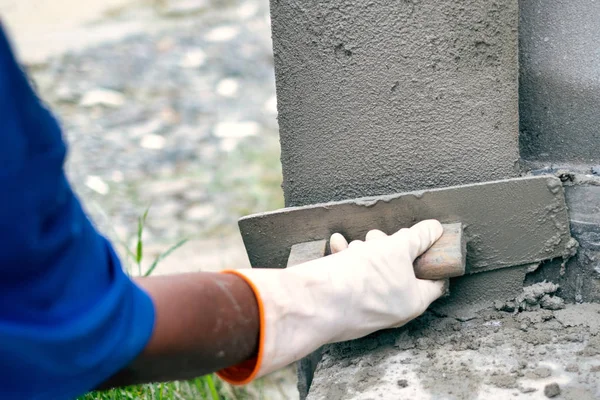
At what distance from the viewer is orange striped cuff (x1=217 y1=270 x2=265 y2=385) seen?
1199 millimetres

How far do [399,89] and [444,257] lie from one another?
0.41 metres

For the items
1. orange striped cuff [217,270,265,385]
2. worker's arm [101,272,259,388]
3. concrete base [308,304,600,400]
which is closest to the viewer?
worker's arm [101,272,259,388]

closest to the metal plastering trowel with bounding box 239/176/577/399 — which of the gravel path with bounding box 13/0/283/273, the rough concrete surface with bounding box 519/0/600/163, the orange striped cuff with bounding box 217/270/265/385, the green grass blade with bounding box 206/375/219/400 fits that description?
the rough concrete surface with bounding box 519/0/600/163

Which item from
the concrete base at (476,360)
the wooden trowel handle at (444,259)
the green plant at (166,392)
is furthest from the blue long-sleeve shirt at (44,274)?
the green plant at (166,392)

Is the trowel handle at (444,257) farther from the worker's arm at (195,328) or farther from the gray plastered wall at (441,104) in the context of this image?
the worker's arm at (195,328)

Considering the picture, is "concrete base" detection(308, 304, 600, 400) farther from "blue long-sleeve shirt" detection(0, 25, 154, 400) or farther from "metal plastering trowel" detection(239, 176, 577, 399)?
"blue long-sleeve shirt" detection(0, 25, 154, 400)

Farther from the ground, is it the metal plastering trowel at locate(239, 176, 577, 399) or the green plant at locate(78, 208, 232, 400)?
the metal plastering trowel at locate(239, 176, 577, 399)

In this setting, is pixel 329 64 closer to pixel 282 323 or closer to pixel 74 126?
pixel 282 323

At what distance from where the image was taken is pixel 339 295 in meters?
1.36

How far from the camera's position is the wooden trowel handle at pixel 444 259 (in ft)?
5.05

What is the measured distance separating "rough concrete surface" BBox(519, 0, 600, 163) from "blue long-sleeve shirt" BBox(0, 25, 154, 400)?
1.24 m

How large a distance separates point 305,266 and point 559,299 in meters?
0.63

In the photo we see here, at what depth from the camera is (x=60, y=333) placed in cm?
85

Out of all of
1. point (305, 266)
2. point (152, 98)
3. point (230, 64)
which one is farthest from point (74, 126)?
point (305, 266)
